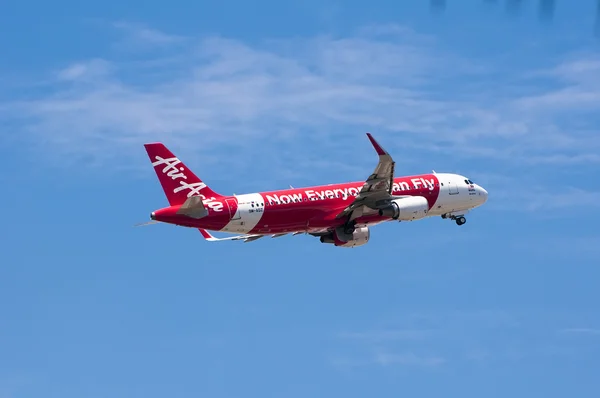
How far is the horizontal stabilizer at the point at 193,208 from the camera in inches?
3423

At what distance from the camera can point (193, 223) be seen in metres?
88.0

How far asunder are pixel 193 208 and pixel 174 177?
3740 millimetres

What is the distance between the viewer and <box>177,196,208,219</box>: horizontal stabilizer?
285 ft

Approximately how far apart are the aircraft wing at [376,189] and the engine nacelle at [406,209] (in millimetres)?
605

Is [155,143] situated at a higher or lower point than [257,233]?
higher

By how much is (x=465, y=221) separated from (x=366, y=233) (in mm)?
10118

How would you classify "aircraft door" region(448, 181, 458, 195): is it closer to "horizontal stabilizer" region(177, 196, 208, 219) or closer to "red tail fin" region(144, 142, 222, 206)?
"red tail fin" region(144, 142, 222, 206)

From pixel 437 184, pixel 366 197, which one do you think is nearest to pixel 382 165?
pixel 366 197

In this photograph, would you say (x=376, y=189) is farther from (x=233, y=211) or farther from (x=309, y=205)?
(x=233, y=211)

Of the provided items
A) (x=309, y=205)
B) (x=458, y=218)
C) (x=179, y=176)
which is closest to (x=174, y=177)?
(x=179, y=176)

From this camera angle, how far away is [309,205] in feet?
302

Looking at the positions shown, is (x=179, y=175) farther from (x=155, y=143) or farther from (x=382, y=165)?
(x=382, y=165)

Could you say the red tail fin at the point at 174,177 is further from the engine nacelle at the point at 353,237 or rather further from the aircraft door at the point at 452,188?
the aircraft door at the point at 452,188

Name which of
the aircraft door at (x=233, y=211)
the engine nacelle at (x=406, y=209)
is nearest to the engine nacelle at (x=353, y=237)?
the engine nacelle at (x=406, y=209)
